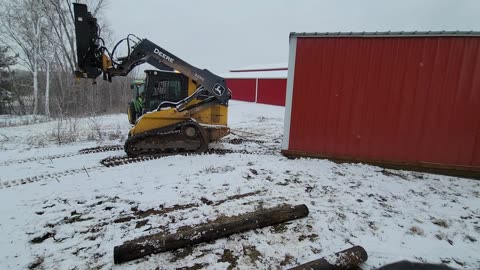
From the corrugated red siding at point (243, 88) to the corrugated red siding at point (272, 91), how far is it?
132cm

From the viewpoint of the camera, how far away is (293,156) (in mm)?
6316

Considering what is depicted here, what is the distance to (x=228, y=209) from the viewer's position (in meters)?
3.60

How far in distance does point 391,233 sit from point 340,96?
3.44 meters

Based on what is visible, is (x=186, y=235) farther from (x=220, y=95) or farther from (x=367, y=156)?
(x=367, y=156)

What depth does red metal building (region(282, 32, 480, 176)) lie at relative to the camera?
5312 mm

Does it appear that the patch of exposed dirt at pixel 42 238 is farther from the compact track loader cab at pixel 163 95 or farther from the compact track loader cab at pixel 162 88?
the compact track loader cab at pixel 162 88

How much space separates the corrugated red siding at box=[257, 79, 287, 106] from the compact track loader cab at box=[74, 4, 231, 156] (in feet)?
51.7

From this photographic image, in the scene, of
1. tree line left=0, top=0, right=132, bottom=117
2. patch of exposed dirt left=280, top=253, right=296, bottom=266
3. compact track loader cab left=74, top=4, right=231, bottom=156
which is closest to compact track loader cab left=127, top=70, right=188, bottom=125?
compact track loader cab left=74, top=4, right=231, bottom=156

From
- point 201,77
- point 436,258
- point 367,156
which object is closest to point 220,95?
point 201,77

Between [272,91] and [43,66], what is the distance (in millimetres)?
17751

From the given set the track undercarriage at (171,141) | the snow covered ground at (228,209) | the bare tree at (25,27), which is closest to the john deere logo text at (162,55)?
the track undercarriage at (171,141)

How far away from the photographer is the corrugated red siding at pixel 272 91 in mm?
22141

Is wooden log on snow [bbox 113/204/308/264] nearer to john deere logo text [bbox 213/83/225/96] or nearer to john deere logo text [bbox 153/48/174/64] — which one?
john deere logo text [bbox 213/83/225/96]

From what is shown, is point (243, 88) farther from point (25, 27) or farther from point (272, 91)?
point (25, 27)
